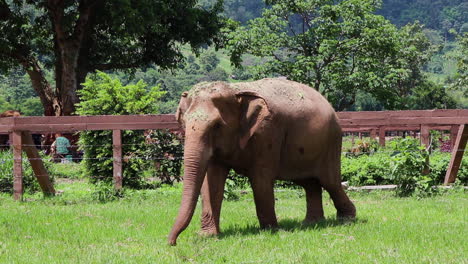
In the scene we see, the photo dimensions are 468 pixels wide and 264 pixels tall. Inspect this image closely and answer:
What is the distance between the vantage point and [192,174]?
725 centimetres

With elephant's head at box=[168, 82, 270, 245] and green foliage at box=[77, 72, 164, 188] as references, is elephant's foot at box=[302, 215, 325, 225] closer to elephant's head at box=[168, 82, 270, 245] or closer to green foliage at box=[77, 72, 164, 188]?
elephant's head at box=[168, 82, 270, 245]

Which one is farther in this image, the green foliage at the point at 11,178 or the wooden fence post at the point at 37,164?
the green foliage at the point at 11,178

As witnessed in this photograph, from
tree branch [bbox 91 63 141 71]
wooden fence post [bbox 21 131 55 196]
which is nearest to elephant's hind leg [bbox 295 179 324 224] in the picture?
wooden fence post [bbox 21 131 55 196]

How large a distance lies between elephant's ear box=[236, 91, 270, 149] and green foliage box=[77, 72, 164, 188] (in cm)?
590

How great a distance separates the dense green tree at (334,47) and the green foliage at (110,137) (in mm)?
15042

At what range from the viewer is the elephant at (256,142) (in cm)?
735

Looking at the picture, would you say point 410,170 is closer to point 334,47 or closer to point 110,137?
point 110,137

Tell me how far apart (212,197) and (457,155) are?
7.60 metres

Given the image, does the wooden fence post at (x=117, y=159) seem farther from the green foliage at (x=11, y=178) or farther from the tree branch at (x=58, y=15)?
the tree branch at (x=58, y=15)

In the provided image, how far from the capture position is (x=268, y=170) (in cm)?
814

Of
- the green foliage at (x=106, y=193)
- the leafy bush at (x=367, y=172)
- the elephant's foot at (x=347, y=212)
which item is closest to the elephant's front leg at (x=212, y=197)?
the elephant's foot at (x=347, y=212)

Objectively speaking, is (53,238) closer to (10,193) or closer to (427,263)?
(427,263)

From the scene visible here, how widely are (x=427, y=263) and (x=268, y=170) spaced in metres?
2.59

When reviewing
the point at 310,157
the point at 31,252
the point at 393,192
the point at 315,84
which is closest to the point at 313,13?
the point at 315,84
